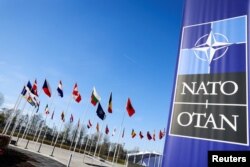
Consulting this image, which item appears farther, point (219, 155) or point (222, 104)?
point (222, 104)

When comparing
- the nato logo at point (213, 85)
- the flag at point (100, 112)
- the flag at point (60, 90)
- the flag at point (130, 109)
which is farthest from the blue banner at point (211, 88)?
the flag at point (60, 90)

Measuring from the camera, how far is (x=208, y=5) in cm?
Answer: 726

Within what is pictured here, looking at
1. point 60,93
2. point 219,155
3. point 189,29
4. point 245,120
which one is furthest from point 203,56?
point 60,93

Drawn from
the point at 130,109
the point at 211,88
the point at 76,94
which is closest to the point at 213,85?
the point at 211,88

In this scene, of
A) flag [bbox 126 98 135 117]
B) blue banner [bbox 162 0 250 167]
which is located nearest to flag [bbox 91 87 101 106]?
flag [bbox 126 98 135 117]

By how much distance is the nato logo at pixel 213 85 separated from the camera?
5.33 m

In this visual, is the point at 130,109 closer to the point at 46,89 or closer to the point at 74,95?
the point at 74,95

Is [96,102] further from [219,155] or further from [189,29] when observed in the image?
[219,155]

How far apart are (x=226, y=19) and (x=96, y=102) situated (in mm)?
20941

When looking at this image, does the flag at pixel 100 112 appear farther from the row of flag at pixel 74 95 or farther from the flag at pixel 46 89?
the flag at pixel 46 89

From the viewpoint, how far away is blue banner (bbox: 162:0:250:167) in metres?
5.32

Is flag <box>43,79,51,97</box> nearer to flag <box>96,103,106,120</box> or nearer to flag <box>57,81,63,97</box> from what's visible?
flag <box>57,81,63,97</box>

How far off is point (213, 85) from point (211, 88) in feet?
0.34

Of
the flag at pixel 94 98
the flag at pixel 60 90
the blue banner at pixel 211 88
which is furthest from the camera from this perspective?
the flag at pixel 60 90
